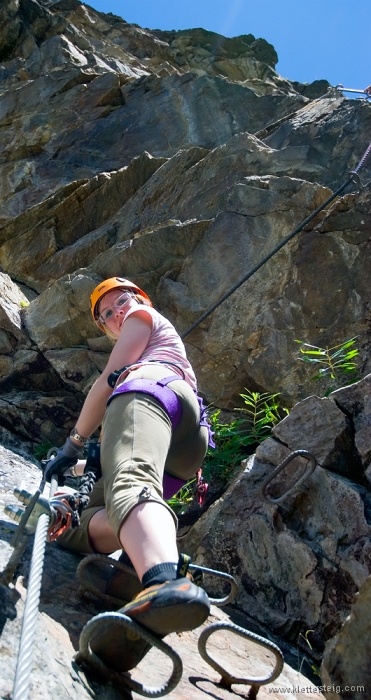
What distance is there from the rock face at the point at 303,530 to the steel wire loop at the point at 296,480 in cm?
A: 4

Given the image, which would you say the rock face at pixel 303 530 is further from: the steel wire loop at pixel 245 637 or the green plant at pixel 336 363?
the green plant at pixel 336 363

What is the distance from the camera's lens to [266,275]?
20.6 ft

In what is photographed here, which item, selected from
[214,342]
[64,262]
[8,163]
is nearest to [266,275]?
[214,342]

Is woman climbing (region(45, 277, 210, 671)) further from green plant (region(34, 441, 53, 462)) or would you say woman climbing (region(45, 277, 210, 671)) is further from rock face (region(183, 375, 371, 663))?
green plant (region(34, 441, 53, 462))

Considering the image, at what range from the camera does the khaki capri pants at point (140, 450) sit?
197 centimetres

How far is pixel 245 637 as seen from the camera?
196 cm

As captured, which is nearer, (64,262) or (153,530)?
(153,530)

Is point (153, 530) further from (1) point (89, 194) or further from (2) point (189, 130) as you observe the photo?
(2) point (189, 130)

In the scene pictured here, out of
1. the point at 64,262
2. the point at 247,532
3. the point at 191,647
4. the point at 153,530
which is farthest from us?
the point at 64,262

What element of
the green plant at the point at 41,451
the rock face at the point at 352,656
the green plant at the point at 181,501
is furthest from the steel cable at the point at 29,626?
the green plant at the point at 41,451

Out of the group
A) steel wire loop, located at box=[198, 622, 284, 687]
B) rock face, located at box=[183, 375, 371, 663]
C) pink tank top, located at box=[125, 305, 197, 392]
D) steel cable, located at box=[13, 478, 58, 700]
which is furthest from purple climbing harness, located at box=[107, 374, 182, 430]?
rock face, located at box=[183, 375, 371, 663]

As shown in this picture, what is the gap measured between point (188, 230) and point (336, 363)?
8.98 feet

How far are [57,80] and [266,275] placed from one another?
13173 mm

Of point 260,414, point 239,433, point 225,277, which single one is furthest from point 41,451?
point 225,277
